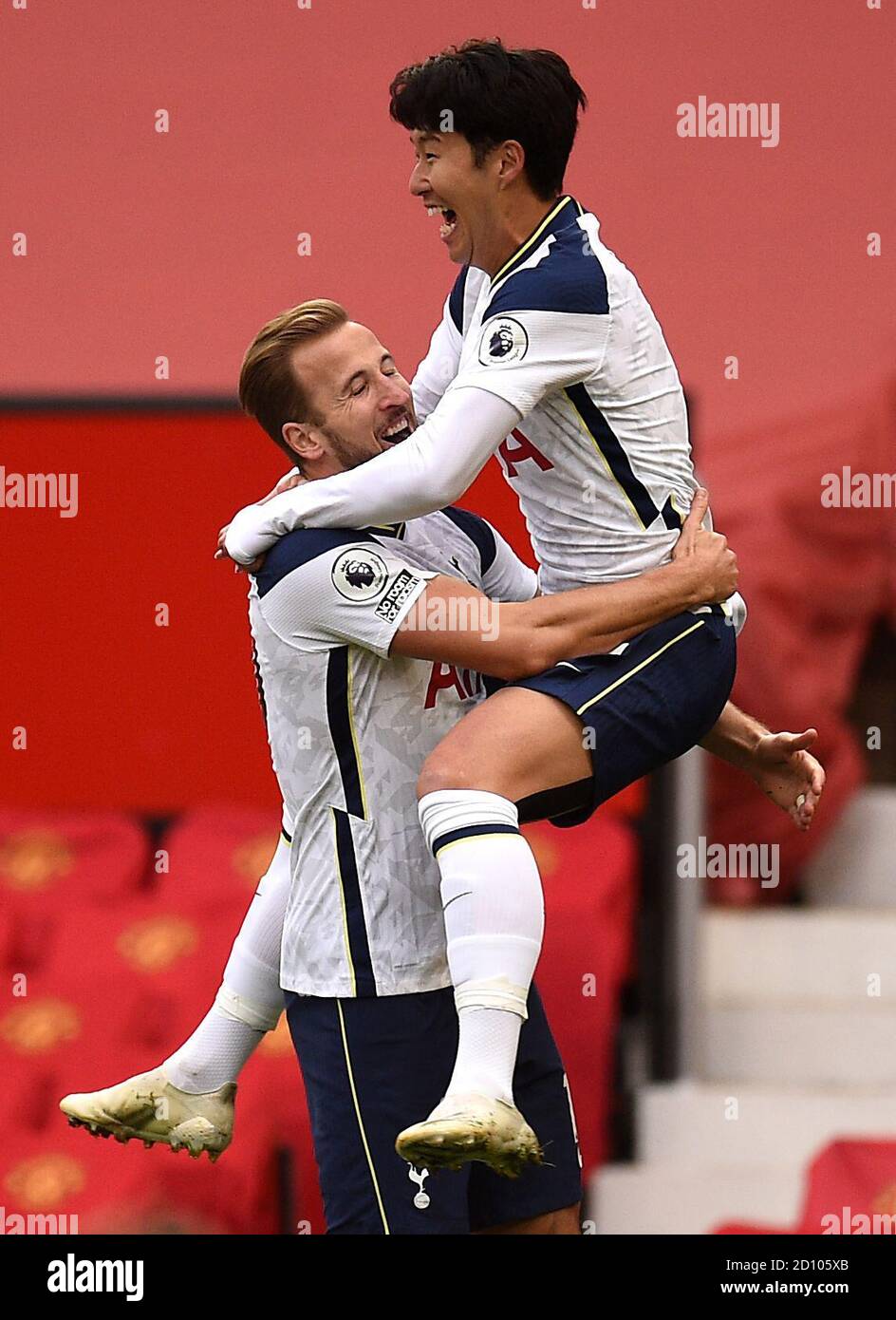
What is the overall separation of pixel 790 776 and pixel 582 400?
1.90ft

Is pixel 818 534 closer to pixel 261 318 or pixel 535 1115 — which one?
pixel 261 318

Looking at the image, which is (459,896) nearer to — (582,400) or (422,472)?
(422,472)

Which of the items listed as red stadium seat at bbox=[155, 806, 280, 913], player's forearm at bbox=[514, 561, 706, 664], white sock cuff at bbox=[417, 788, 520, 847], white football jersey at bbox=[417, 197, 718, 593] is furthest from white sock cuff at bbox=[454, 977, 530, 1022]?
red stadium seat at bbox=[155, 806, 280, 913]

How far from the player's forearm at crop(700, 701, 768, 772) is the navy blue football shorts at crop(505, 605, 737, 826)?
0.20m

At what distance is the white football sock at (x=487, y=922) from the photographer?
182 centimetres

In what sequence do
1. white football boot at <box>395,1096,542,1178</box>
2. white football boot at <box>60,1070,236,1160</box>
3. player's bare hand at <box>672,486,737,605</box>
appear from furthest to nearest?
white football boot at <box>60,1070,236,1160</box> → player's bare hand at <box>672,486,737,605</box> → white football boot at <box>395,1096,542,1178</box>

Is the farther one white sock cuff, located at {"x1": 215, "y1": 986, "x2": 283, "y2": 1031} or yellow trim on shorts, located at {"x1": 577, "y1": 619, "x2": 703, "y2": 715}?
white sock cuff, located at {"x1": 215, "y1": 986, "x2": 283, "y2": 1031}

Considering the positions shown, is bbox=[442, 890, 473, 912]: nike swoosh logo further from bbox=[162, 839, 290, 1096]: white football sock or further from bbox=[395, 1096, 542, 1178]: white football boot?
bbox=[162, 839, 290, 1096]: white football sock

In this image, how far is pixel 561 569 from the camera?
2100mm

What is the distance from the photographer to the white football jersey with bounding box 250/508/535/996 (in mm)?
2053

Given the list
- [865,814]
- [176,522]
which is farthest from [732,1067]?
[176,522]

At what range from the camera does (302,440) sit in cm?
212
